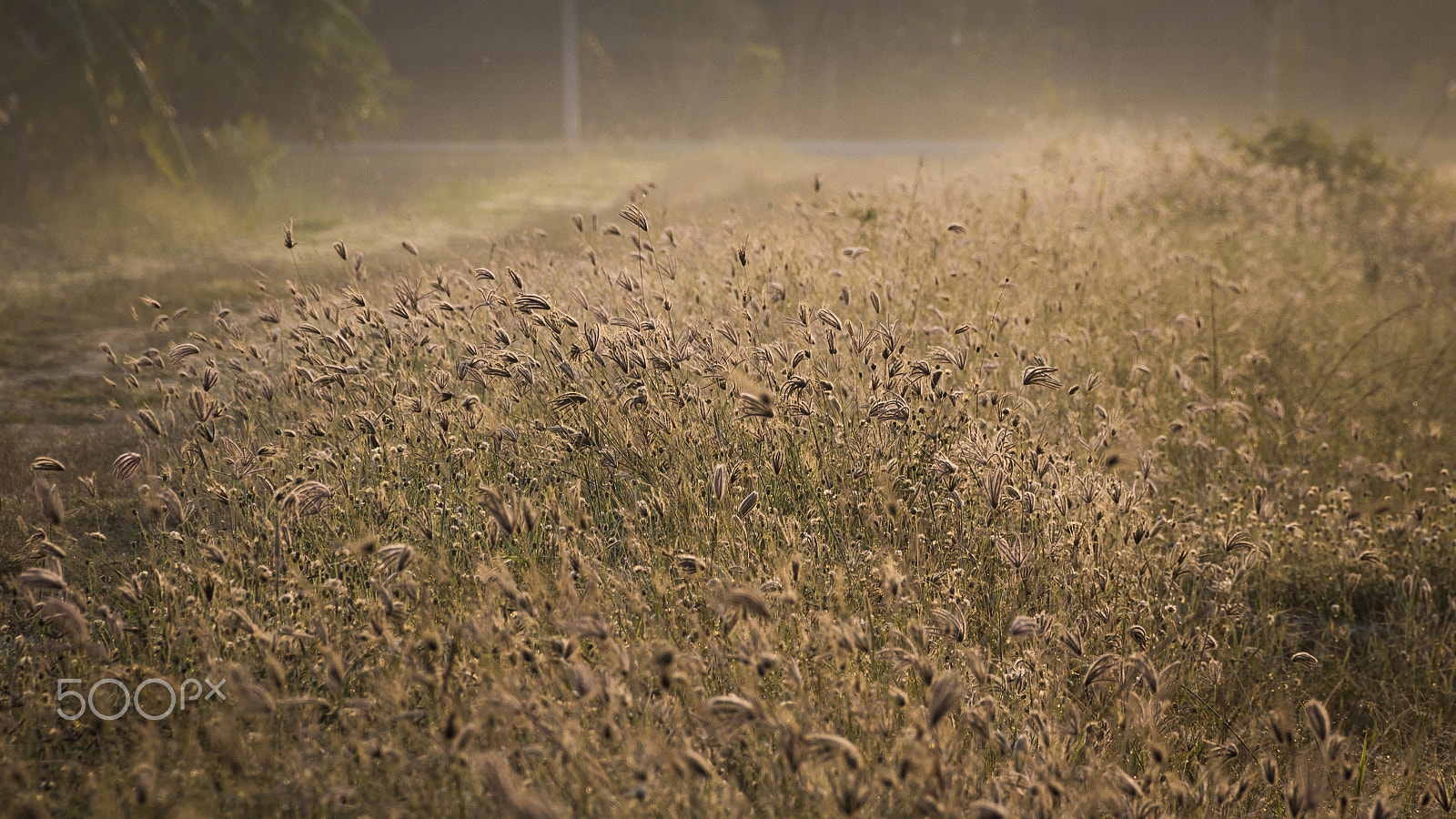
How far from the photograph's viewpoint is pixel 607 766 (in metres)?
2.31

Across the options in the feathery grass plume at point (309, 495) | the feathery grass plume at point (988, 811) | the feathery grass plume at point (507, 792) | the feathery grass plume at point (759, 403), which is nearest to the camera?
the feathery grass plume at point (507, 792)

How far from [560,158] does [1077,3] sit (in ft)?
103

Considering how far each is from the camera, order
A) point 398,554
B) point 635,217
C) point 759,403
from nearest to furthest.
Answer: point 398,554 < point 759,403 < point 635,217

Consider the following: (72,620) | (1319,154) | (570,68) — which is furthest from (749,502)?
(570,68)

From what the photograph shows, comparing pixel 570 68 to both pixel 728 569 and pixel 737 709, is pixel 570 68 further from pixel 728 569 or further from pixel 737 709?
pixel 737 709

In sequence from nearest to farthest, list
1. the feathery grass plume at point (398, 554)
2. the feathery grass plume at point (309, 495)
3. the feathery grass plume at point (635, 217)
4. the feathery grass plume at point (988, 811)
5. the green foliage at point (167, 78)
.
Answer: the feathery grass plume at point (988, 811) < the feathery grass plume at point (398, 554) < the feathery grass plume at point (309, 495) < the feathery grass plume at point (635, 217) < the green foliage at point (167, 78)

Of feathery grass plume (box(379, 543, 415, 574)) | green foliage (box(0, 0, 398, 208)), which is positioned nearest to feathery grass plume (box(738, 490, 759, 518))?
feathery grass plume (box(379, 543, 415, 574))

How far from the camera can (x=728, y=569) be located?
2998 mm

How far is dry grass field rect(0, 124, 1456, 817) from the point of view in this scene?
2195 mm

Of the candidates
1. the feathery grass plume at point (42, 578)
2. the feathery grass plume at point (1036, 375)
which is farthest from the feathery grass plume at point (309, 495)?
the feathery grass plume at point (1036, 375)

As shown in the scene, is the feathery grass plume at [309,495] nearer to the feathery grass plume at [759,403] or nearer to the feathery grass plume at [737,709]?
the feathery grass plume at [759,403]

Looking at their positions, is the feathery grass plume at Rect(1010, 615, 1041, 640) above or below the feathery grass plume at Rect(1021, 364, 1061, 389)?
below

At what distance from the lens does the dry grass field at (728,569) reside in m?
2.20

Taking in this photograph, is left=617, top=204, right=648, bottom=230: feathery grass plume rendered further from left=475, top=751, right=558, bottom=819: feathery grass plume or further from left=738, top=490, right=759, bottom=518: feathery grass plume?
left=475, top=751, right=558, bottom=819: feathery grass plume
